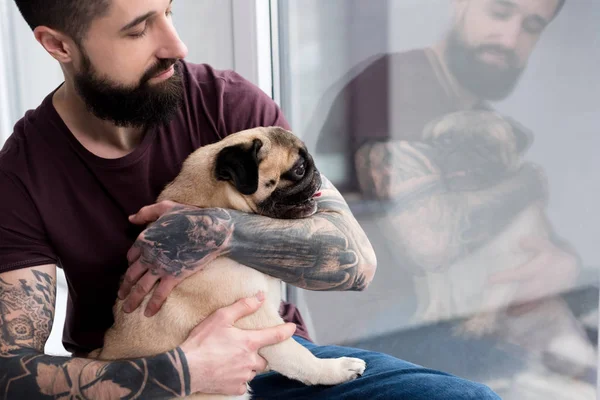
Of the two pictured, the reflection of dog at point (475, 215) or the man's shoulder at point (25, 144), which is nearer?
the man's shoulder at point (25, 144)

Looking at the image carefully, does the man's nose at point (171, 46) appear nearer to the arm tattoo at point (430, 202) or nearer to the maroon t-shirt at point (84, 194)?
the maroon t-shirt at point (84, 194)

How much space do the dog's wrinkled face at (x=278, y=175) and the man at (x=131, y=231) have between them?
40 millimetres

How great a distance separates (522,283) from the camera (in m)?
2.03

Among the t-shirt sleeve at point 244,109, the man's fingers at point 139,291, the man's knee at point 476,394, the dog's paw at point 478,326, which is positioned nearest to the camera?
the man's knee at point 476,394

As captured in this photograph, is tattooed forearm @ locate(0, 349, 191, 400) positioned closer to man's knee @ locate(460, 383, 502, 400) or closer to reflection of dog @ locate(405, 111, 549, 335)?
man's knee @ locate(460, 383, 502, 400)

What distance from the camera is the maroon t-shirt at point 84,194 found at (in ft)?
5.09

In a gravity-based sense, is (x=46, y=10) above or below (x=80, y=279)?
above

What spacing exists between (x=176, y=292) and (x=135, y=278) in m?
0.10

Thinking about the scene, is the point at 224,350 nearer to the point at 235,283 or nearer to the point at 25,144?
the point at 235,283

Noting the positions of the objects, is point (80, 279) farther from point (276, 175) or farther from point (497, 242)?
point (497, 242)

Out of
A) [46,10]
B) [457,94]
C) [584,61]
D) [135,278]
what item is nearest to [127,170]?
[135,278]

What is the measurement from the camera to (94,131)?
166cm

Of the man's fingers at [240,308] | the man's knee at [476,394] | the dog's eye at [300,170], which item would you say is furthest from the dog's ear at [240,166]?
the man's knee at [476,394]

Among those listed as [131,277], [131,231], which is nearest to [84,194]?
[131,231]
